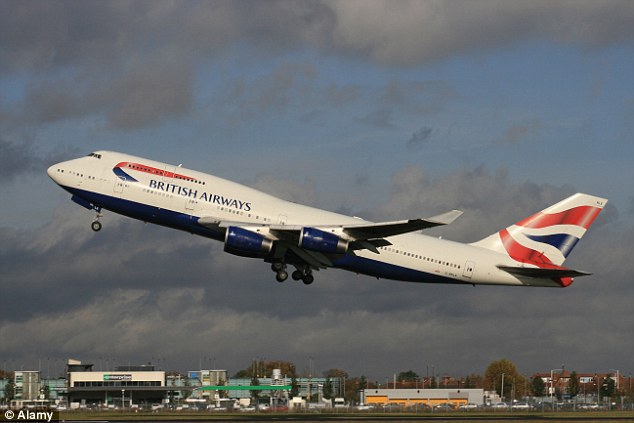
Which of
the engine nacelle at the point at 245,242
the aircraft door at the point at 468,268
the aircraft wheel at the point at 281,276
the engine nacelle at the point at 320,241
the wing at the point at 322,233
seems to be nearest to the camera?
the engine nacelle at the point at 245,242

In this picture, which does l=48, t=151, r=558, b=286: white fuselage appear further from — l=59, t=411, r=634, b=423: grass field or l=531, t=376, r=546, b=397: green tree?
l=531, t=376, r=546, b=397: green tree

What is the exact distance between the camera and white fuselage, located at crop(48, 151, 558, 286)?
62.6 meters

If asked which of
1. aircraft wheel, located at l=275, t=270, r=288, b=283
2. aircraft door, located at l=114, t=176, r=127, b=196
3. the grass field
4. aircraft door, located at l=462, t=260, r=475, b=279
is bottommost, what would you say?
the grass field

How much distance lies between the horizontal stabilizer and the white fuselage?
0.76m

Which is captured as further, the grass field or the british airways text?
the british airways text

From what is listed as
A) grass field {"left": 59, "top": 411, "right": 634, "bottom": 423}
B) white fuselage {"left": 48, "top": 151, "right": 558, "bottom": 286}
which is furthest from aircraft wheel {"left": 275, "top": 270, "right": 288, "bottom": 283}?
grass field {"left": 59, "top": 411, "right": 634, "bottom": 423}

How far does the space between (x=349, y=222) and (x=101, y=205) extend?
17.0 meters

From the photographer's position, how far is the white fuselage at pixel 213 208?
205 feet

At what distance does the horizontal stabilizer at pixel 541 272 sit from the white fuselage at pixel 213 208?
2.48 feet

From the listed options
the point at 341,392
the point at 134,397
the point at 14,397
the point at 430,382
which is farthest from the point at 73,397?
the point at 430,382

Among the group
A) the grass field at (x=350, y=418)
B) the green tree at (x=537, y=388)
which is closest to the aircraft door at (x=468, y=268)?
the grass field at (x=350, y=418)

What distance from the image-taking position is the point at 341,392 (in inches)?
5635

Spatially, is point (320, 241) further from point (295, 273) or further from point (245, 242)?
point (295, 273)

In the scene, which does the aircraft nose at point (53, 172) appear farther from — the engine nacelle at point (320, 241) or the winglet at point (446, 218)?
the winglet at point (446, 218)
